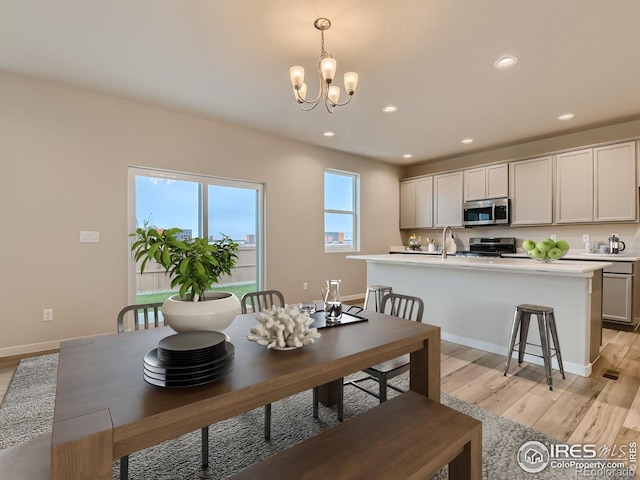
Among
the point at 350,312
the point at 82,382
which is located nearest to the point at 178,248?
the point at 82,382

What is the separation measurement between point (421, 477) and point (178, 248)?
1178 mm

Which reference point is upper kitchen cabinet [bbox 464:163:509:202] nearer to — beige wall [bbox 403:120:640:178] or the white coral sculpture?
beige wall [bbox 403:120:640:178]

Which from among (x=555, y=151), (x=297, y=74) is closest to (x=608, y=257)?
(x=555, y=151)

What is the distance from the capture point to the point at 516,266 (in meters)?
2.73

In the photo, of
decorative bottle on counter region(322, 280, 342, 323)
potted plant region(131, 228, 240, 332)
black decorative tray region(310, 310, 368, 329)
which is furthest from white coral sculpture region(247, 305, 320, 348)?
decorative bottle on counter region(322, 280, 342, 323)

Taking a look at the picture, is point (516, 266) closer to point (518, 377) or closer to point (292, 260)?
point (518, 377)

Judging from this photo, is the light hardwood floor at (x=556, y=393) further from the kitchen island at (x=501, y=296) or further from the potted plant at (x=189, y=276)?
the potted plant at (x=189, y=276)

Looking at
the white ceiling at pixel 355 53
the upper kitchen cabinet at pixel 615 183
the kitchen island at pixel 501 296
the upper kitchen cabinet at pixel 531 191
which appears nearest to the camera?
the white ceiling at pixel 355 53

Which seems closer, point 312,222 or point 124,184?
point 124,184

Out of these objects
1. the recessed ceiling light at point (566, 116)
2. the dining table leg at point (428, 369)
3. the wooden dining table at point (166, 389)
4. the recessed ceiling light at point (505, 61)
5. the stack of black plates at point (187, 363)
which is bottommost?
the dining table leg at point (428, 369)

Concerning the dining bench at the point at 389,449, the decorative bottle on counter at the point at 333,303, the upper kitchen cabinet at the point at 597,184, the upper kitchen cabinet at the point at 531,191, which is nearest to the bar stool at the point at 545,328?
the dining bench at the point at 389,449

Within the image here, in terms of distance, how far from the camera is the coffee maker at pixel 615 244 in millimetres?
4203

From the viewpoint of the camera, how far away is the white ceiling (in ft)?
7.00

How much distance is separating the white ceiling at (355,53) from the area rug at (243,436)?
2627mm
